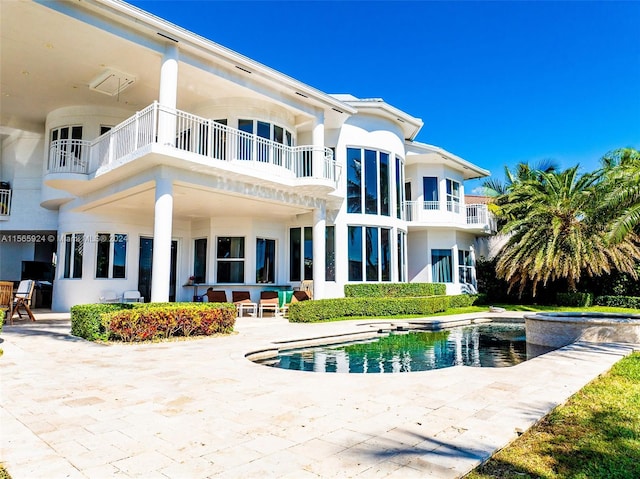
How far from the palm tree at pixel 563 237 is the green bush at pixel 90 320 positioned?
16.7 m

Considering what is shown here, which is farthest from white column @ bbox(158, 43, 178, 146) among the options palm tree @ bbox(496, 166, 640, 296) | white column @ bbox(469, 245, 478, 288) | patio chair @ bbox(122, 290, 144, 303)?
white column @ bbox(469, 245, 478, 288)

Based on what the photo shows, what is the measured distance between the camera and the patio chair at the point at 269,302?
51.8 ft

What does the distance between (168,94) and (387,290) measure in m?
10.9

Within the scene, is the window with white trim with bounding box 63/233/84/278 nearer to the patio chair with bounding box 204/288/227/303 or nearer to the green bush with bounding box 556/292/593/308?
the patio chair with bounding box 204/288/227/303

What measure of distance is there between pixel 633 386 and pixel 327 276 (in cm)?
1251

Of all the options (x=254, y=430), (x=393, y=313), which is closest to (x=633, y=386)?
(x=254, y=430)

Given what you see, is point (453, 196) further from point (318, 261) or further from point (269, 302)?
point (269, 302)

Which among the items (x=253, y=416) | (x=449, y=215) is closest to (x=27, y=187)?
(x=253, y=416)

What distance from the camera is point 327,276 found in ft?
57.3

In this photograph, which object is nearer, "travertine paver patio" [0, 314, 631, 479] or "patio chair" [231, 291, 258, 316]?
"travertine paver patio" [0, 314, 631, 479]

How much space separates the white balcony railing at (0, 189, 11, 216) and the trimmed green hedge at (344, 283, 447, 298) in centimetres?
1337

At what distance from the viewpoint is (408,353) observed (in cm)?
935

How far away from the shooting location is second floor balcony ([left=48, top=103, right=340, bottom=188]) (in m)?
11.2

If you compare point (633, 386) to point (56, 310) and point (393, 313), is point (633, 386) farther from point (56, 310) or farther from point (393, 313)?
point (56, 310)
